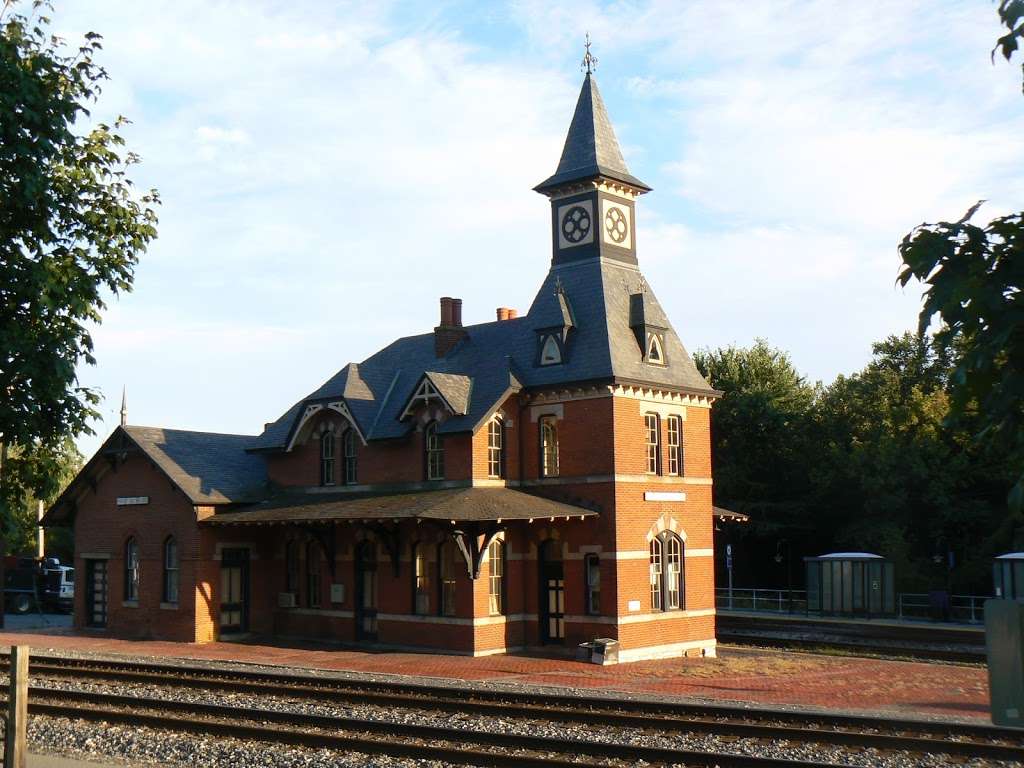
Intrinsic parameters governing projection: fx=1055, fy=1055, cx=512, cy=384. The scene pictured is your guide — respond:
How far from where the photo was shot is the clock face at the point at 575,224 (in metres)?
31.1

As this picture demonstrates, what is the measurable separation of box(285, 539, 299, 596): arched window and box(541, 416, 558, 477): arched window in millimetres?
8972

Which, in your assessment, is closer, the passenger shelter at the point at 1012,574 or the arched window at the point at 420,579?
the arched window at the point at 420,579

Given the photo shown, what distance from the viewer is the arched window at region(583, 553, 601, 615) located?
90.9 ft

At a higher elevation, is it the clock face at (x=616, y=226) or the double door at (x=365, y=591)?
the clock face at (x=616, y=226)

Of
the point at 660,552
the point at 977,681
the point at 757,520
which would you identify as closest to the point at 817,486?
the point at 757,520

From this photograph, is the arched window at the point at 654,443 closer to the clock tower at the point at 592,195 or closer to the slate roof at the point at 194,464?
the clock tower at the point at 592,195

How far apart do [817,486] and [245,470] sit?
2827cm

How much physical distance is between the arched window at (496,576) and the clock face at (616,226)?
31.5 ft

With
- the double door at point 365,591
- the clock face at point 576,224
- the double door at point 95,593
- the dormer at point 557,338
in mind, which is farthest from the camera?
the double door at point 95,593

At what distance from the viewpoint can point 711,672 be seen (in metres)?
24.5

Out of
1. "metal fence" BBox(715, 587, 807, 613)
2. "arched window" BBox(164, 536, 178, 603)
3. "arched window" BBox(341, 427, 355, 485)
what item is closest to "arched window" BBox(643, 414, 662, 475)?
"arched window" BBox(341, 427, 355, 485)

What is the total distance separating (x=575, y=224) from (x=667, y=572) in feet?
34.3

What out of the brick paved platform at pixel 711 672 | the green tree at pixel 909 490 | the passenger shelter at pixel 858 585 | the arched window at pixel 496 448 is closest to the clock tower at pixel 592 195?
the arched window at pixel 496 448

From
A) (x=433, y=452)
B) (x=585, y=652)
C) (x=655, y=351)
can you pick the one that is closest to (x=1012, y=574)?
(x=655, y=351)
